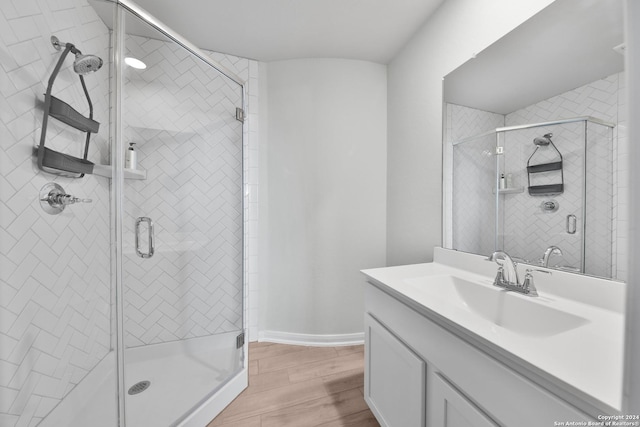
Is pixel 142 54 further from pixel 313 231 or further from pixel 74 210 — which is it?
pixel 313 231

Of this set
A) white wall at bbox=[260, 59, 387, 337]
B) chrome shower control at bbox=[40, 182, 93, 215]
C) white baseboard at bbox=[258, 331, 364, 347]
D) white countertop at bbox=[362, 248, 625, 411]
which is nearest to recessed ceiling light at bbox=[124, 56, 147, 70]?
chrome shower control at bbox=[40, 182, 93, 215]

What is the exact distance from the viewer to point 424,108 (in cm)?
165

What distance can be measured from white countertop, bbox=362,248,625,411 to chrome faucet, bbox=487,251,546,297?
0.04 metres

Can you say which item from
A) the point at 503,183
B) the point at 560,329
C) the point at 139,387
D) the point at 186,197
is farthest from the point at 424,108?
the point at 139,387

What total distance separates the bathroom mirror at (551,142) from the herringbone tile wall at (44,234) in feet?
6.66

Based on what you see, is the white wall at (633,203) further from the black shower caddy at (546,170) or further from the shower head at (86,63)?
the shower head at (86,63)

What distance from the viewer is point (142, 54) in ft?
4.81

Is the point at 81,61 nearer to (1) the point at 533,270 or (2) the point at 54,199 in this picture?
(2) the point at 54,199

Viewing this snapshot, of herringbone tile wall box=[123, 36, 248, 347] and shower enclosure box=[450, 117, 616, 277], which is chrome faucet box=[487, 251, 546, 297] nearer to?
shower enclosure box=[450, 117, 616, 277]

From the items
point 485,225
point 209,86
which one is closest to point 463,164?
point 485,225

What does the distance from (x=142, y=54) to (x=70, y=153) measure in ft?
2.34

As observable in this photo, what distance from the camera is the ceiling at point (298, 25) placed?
1.53 m

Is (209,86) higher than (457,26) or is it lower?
lower

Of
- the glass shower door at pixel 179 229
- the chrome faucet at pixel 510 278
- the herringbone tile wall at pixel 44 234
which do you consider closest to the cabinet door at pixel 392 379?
the chrome faucet at pixel 510 278
